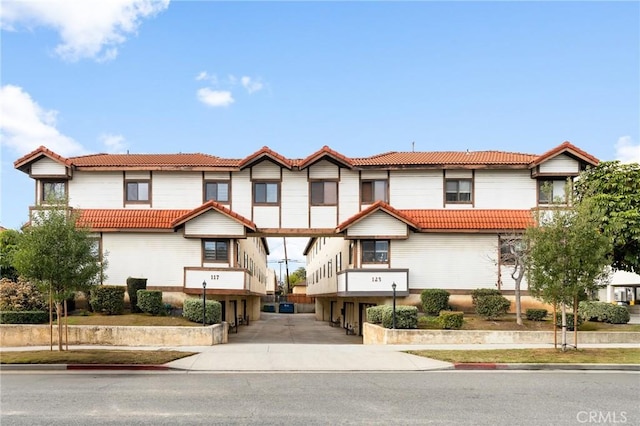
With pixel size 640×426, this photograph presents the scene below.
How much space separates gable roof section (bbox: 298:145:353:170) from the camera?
31.0 metres

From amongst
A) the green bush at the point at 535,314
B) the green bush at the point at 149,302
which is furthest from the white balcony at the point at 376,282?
the green bush at the point at 149,302

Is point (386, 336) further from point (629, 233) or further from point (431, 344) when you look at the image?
point (629, 233)

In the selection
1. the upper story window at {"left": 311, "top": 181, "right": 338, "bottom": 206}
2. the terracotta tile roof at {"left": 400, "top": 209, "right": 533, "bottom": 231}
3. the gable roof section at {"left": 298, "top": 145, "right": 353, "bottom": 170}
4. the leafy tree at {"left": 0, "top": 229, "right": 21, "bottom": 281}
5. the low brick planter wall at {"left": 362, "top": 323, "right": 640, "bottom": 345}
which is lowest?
the low brick planter wall at {"left": 362, "top": 323, "right": 640, "bottom": 345}

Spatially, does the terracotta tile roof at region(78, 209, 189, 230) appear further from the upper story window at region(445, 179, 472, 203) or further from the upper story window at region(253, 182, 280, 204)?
the upper story window at region(445, 179, 472, 203)

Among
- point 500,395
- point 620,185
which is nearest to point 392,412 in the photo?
point 500,395

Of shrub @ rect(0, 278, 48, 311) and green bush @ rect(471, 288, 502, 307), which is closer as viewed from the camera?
shrub @ rect(0, 278, 48, 311)

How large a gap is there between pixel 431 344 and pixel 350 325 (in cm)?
1618

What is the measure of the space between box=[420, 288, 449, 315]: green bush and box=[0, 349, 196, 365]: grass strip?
12.6m

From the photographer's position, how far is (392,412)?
11.3m

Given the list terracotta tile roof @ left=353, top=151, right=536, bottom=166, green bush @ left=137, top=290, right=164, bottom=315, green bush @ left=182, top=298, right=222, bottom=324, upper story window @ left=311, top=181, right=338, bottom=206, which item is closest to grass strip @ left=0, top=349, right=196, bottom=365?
green bush @ left=182, top=298, right=222, bottom=324

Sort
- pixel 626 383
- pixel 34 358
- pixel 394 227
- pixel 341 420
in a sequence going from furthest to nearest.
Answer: pixel 394 227 < pixel 34 358 < pixel 626 383 < pixel 341 420

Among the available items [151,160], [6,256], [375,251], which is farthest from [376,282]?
[6,256]

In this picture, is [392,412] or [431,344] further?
[431,344]

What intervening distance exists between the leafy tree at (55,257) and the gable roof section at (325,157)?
1328cm
